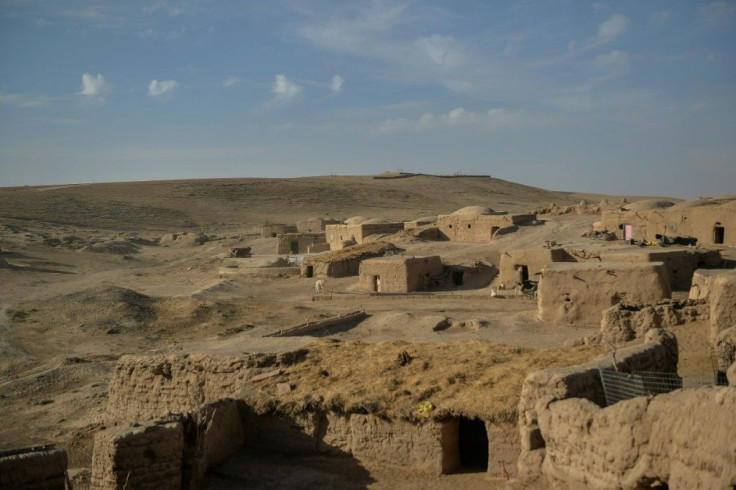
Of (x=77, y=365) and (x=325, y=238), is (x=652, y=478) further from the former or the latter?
(x=325, y=238)

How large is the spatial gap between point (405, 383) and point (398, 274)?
13.4m

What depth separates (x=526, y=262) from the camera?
20391mm

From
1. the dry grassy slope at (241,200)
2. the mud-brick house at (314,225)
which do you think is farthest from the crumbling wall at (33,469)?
the dry grassy slope at (241,200)

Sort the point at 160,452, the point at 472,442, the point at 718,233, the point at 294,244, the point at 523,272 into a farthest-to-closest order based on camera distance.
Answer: the point at 294,244, the point at 718,233, the point at 523,272, the point at 472,442, the point at 160,452

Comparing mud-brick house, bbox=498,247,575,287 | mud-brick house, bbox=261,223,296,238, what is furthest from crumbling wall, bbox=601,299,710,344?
mud-brick house, bbox=261,223,296,238

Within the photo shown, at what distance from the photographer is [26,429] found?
11.2m

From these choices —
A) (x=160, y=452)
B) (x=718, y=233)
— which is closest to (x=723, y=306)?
(x=160, y=452)

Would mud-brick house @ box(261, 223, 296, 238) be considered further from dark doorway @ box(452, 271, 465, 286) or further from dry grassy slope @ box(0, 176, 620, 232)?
dark doorway @ box(452, 271, 465, 286)

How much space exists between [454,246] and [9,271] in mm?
17803

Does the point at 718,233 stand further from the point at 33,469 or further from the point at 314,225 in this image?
the point at 314,225

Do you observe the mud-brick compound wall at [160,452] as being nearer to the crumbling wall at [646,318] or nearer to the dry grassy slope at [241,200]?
the crumbling wall at [646,318]

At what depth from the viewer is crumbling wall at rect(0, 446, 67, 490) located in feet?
23.1

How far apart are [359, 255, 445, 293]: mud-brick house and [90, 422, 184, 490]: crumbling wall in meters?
14.5

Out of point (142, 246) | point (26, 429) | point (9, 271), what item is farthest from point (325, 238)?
point (26, 429)
